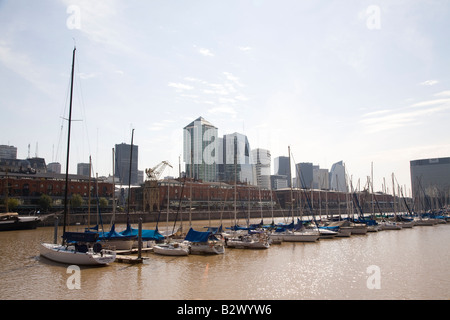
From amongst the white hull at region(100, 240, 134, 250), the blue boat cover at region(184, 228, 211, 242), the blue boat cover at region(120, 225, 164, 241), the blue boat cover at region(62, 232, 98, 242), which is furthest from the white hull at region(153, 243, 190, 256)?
the blue boat cover at region(62, 232, 98, 242)

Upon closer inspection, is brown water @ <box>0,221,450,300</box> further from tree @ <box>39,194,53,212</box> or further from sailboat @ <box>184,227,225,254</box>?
tree @ <box>39,194,53,212</box>

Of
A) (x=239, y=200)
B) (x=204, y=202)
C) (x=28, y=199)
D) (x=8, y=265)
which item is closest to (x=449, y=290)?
(x=8, y=265)

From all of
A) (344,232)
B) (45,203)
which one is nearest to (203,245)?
(344,232)

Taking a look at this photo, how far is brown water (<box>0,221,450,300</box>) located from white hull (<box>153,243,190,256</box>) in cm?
104

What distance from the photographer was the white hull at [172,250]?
125 feet

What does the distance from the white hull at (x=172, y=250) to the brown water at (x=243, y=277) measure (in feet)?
3.42

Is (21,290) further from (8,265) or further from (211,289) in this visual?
(211,289)

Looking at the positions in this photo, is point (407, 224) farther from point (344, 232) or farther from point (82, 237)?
point (82, 237)

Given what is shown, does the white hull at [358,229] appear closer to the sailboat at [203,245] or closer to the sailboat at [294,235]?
the sailboat at [294,235]

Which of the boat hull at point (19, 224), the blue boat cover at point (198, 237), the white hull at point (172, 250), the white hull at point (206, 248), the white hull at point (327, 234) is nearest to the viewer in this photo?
the white hull at point (172, 250)

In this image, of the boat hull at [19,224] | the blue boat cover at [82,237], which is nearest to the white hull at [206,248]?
the blue boat cover at [82,237]
